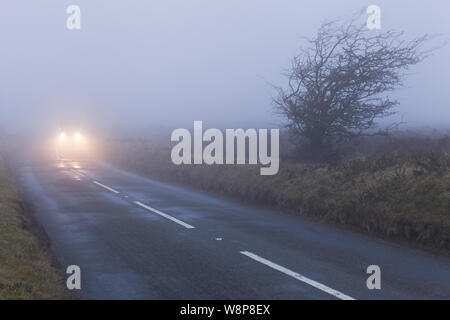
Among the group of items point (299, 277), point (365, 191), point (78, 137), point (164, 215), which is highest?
point (78, 137)

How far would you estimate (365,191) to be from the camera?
41.1ft

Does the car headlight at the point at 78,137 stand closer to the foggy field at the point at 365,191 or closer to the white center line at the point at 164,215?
the foggy field at the point at 365,191

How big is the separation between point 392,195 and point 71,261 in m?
7.86

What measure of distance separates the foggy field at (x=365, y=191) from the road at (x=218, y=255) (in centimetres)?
72

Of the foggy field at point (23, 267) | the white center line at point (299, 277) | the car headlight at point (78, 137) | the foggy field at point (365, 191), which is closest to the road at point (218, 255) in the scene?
the white center line at point (299, 277)

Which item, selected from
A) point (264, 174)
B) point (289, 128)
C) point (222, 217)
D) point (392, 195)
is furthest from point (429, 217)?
point (289, 128)

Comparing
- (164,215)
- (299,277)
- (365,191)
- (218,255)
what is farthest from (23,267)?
(365,191)

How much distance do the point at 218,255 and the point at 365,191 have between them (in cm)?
544

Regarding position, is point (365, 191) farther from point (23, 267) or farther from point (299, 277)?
point (23, 267)

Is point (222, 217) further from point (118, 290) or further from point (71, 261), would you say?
point (118, 290)

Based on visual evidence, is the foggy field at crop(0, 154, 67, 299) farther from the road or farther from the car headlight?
the car headlight

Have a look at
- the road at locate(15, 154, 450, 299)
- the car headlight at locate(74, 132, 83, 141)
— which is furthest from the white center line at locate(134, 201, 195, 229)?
the car headlight at locate(74, 132, 83, 141)

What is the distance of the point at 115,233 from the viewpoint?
35.7 feet

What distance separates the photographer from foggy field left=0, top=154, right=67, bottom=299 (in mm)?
6371
